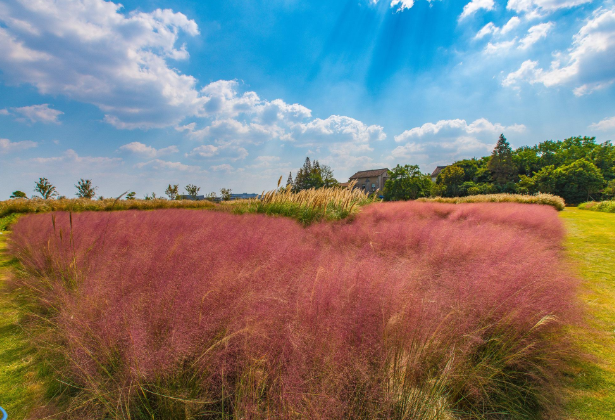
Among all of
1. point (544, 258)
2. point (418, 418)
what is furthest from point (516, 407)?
point (544, 258)

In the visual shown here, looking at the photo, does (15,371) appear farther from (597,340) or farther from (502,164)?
(502,164)

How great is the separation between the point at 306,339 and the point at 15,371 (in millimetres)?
1923

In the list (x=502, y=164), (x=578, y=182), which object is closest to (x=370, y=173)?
(x=502, y=164)

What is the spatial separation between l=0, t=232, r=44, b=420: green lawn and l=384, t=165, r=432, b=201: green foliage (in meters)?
27.4

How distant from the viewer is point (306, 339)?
Result: 1056 millimetres

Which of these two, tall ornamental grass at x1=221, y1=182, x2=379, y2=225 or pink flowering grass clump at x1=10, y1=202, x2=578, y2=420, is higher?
tall ornamental grass at x1=221, y1=182, x2=379, y2=225

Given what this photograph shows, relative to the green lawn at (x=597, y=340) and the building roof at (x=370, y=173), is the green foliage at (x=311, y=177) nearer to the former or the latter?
the building roof at (x=370, y=173)

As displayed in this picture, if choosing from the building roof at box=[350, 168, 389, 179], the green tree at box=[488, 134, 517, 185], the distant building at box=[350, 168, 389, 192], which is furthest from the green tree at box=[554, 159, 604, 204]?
the building roof at box=[350, 168, 389, 179]

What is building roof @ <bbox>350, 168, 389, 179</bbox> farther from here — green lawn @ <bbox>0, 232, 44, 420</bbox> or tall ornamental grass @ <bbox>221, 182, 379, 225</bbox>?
green lawn @ <bbox>0, 232, 44, 420</bbox>

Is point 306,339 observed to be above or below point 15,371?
above

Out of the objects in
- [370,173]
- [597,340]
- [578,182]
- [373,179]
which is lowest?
[597,340]

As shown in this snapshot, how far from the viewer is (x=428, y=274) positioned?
1.85 m

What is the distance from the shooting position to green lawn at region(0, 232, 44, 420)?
4.03 feet

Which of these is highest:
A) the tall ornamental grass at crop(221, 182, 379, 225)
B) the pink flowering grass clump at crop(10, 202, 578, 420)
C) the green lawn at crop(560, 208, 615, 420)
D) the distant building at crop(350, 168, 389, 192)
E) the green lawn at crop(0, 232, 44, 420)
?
the distant building at crop(350, 168, 389, 192)
